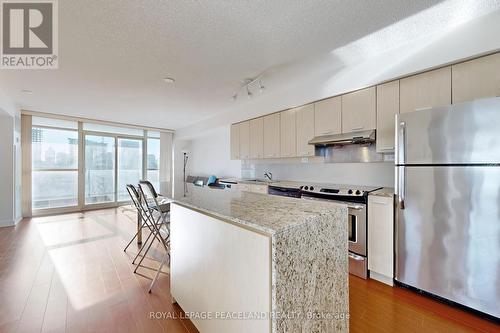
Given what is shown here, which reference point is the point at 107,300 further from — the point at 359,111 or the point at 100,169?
the point at 100,169

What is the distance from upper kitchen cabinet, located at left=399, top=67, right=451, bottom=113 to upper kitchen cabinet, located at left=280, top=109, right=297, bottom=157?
1433 mm

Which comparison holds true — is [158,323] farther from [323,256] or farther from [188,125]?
[188,125]

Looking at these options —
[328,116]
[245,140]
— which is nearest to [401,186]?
[328,116]

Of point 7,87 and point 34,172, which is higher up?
point 7,87

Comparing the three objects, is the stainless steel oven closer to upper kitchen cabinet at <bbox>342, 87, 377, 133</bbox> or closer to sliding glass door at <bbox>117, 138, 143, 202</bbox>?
upper kitchen cabinet at <bbox>342, 87, 377, 133</bbox>

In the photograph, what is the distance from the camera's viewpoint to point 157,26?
1.83m

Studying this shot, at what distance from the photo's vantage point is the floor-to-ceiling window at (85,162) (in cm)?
485

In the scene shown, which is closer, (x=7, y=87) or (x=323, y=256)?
(x=323, y=256)

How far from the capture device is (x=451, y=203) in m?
1.76

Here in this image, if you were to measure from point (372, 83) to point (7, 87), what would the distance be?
4.99 metres

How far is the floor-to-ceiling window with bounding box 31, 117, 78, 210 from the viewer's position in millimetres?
4780

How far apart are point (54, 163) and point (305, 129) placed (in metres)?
5.68

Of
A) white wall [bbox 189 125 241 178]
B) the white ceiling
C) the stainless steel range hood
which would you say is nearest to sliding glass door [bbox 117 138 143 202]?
white wall [bbox 189 125 241 178]

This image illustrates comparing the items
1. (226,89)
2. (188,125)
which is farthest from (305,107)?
(188,125)
